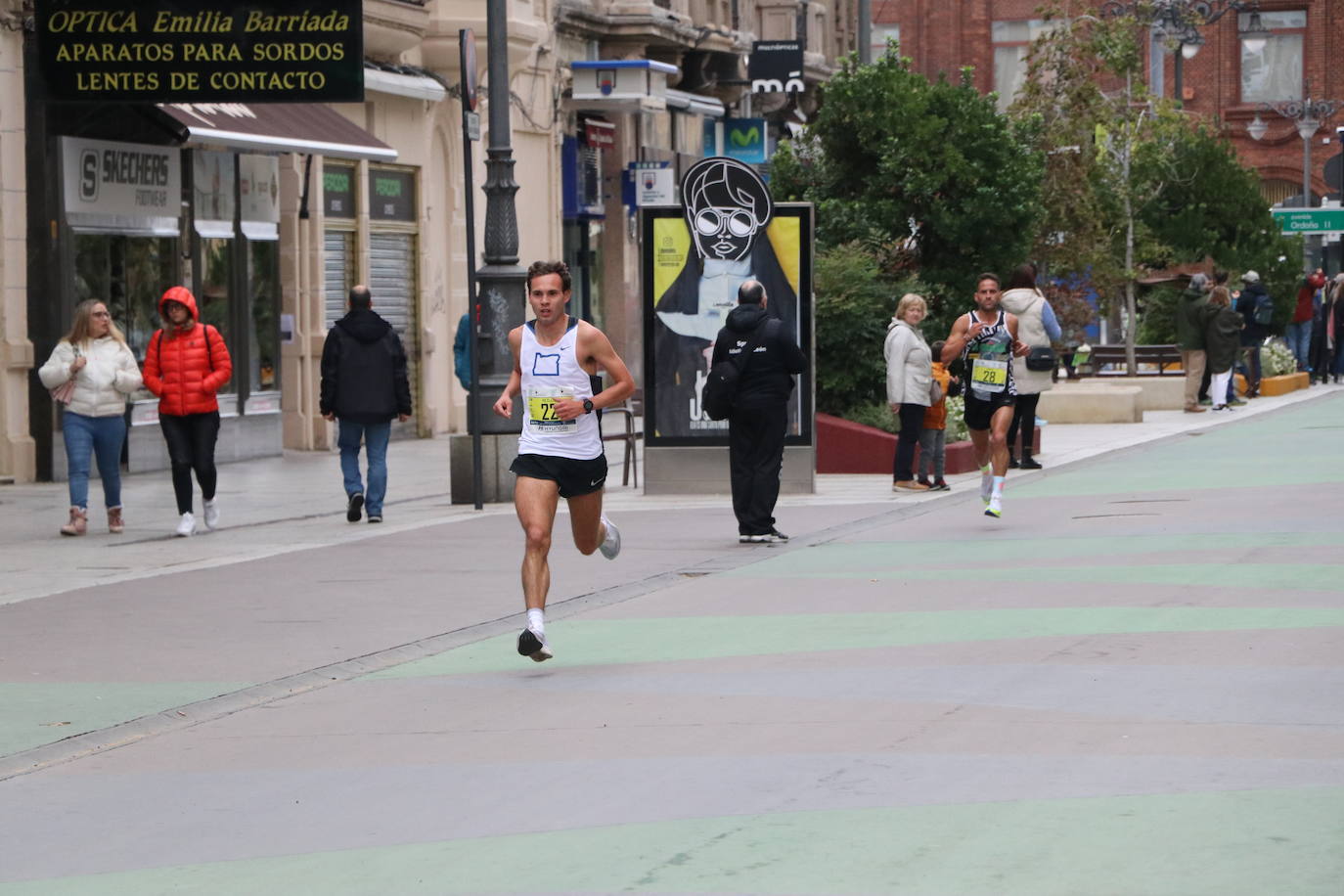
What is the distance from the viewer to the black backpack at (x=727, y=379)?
1588 centimetres

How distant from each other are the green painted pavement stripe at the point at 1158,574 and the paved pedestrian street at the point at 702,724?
1.9 inches

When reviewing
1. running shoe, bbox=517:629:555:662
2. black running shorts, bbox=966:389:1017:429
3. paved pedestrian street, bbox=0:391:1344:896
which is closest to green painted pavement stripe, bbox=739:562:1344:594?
paved pedestrian street, bbox=0:391:1344:896

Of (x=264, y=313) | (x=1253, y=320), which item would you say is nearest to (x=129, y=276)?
(x=264, y=313)

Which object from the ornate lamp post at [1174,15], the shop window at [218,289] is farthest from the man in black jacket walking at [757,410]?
the ornate lamp post at [1174,15]

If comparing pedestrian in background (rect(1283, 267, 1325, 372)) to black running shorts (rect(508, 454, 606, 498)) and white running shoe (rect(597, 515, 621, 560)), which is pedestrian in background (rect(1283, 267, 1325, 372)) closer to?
white running shoe (rect(597, 515, 621, 560))

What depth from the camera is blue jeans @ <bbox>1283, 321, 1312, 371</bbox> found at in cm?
4244

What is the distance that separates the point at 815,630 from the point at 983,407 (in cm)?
603

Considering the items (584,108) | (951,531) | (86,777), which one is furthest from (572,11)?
(86,777)

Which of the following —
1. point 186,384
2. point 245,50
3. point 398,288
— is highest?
point 245,50

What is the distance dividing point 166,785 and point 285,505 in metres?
11.8

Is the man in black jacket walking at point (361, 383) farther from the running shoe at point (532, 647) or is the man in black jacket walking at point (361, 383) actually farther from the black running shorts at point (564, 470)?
the running shoe at point (532, 647)

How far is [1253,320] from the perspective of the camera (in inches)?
1374

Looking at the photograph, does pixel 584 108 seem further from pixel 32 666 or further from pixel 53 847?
pixel 53 847

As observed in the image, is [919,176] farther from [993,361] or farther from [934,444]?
[993,361]
